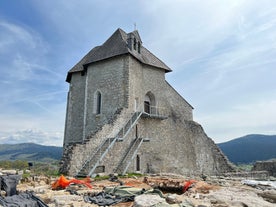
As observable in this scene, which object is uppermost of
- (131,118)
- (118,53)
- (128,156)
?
(118,53)

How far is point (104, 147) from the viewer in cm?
1541

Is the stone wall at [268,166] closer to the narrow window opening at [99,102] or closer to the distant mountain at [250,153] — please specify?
the narrow window opening at [99,102]

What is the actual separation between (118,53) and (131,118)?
18.4 ft

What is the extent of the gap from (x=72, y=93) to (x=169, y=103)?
31.6 ft

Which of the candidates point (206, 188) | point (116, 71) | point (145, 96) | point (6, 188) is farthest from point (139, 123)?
point (6, 188)

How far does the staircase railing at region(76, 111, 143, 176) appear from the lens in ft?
45.2

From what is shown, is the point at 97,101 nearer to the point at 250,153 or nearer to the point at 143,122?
the point at 143,122

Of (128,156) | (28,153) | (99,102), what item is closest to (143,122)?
(128,156)

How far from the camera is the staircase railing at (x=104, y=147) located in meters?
13.8

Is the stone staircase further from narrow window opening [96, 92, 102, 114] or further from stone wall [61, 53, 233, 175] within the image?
narrow window opening [96, 92, 102, 114]

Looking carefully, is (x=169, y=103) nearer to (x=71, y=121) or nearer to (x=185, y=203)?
(x=71, y=121)

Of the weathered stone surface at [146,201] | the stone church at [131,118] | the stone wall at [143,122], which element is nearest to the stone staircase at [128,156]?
the stone church at [131,118]

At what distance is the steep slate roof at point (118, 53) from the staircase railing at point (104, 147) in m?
5.41

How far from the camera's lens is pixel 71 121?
71.2ft
